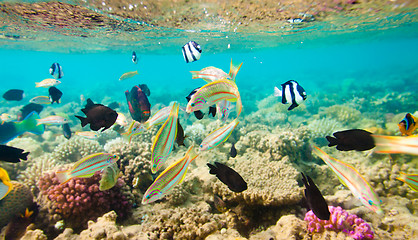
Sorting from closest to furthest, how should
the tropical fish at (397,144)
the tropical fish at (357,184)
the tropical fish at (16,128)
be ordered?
the tropical fish at (397,144) → the tropical fish at (357,184) → the tropical fish at (16,128)

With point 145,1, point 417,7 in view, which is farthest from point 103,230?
point 417,7

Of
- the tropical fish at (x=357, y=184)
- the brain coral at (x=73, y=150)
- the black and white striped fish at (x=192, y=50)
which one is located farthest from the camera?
the brain coral at (x=73, y=150)

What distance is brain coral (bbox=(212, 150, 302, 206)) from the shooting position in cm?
346

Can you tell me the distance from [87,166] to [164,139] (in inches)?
66.4

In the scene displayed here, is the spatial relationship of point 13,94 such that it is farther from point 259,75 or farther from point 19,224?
point 259,75

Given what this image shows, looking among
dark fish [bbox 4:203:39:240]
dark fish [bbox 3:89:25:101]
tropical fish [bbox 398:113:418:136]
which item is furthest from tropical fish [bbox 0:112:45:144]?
tropical fish [bbox 398:113:418:136]

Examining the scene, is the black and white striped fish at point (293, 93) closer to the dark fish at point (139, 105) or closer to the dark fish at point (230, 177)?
the dark fish at point (230, 177)

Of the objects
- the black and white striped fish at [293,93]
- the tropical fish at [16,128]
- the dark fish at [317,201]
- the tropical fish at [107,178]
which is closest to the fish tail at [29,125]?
the tropical fish at [16,128]

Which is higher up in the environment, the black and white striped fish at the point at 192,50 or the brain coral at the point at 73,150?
the black and white striped fish at the point at 192,50

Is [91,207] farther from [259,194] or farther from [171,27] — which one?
[171,27]

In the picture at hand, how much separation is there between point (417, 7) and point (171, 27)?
18749 millimetres

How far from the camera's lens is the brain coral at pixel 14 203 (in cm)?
363

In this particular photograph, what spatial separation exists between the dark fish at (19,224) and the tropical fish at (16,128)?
6.54 ft

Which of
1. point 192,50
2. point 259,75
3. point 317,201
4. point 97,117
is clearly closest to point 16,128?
point 97,117
